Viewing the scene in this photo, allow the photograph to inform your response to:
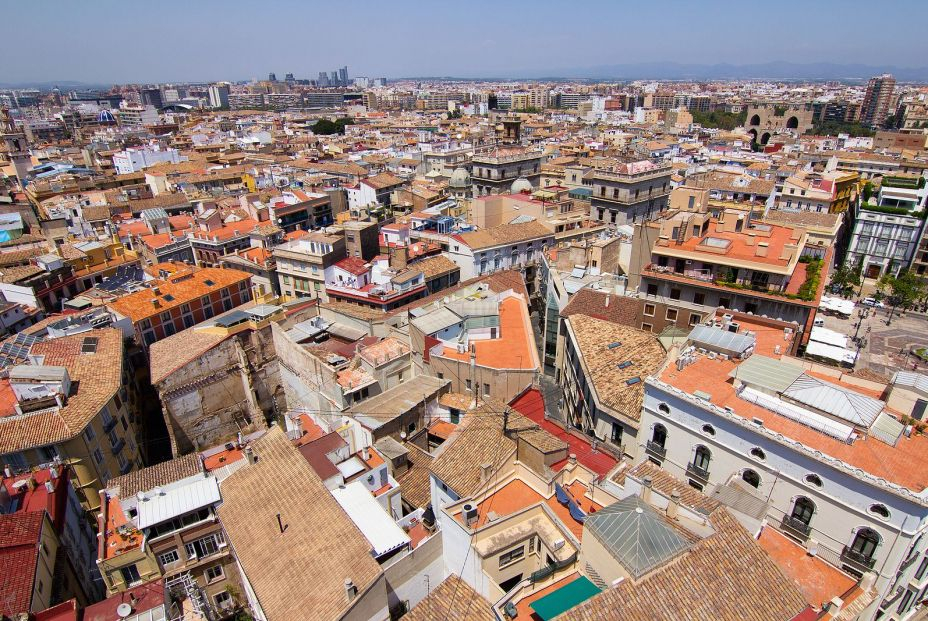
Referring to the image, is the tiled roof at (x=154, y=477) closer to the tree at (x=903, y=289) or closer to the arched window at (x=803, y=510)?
the arched window at (x=803, y=510)

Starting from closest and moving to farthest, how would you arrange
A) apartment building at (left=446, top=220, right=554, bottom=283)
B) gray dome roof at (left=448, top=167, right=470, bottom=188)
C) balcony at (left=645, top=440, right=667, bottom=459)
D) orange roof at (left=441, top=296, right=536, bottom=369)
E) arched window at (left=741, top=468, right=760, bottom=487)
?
arched window at (left=741, top=468, right=760, bottom=487), balcony at (left=645, top=440, right=667, bottom=459), orange roof at (left=441, top=296, right=536, bottom=369), apartment building at (left=446, top=220, right=554, bottom=283), gray dome roof at (left=448, top=167, right=470, bottom=188)

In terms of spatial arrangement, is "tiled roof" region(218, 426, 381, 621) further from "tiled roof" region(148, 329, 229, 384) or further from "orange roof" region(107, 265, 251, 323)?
"orange roof" region(107, 265, 251, 323)

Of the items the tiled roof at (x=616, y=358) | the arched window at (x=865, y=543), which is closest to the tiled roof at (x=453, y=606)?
the tiled roof at (x=616, y=358)

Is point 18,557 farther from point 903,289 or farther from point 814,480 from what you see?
point 903,289

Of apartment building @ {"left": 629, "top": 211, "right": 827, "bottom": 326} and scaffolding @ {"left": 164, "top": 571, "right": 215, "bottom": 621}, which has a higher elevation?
apartment building @ {"left": 629, "top": 211, "right": 827, "bottom": 326}

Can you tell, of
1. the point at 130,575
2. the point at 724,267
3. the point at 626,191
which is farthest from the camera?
the point at 626,191

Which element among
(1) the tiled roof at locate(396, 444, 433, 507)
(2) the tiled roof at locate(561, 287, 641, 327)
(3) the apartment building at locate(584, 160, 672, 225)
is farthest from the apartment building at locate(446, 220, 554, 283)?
(1) the tiled roof at locate(396, 444, 433, 507)

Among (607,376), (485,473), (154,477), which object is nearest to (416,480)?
(485,473)
